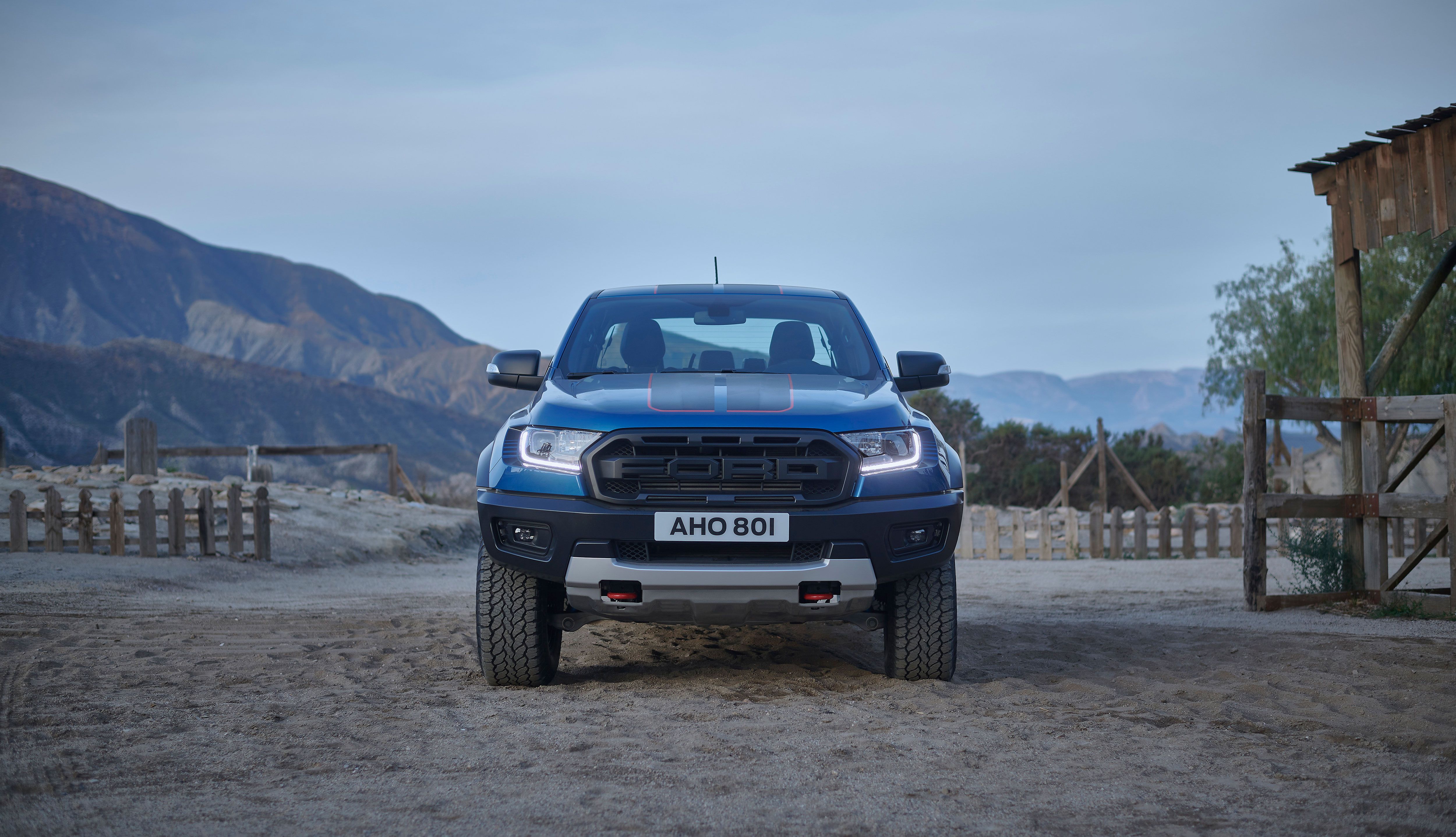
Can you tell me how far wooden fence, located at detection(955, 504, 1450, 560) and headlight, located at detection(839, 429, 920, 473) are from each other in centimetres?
1280

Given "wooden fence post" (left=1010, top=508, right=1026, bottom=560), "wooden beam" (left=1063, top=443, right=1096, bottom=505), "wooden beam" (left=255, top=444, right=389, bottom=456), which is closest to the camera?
"wooden fence post" (left=1010, top=508, right=1026, bottom=560)

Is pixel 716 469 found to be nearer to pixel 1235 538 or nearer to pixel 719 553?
pixel 719 553

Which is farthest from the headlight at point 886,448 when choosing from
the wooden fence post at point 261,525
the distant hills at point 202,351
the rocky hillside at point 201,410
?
the rocky hillside at point 201,410

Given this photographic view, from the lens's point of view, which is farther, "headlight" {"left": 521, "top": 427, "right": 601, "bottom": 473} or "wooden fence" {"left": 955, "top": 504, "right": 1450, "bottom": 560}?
"wooden fence" {"left": 955, "top": 504, "right": 1450, "bottom": 560}

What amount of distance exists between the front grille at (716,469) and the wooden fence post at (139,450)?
16.7m

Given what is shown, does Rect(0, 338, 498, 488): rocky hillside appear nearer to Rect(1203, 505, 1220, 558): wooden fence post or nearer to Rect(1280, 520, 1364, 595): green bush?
Rect(1203, 505, 1220, 558): wooden fence post

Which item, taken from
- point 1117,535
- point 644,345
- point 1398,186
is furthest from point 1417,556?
point 1117,535

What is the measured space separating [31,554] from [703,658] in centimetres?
987

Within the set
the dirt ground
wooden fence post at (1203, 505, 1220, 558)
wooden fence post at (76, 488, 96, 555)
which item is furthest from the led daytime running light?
wooden fence post at (1203, 505, 1220, 558)

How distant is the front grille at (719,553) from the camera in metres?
4.47

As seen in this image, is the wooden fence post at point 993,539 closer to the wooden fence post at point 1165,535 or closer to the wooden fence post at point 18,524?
the wooden fence post at point 1165,535

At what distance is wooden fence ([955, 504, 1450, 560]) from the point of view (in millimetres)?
17672

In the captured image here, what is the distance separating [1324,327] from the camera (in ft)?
93.4

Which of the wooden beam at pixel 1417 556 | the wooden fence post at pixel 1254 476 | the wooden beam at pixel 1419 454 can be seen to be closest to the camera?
the wooden beam at pixel 1417 556
